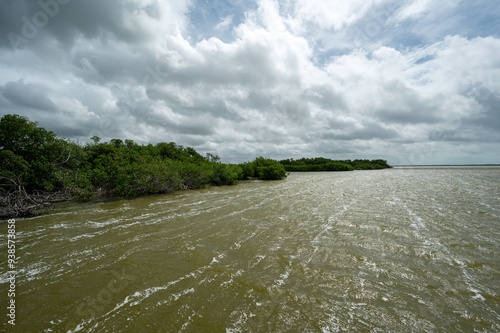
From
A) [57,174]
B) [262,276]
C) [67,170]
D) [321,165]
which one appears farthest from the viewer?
[321,165]

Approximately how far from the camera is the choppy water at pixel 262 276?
3197 millimetres

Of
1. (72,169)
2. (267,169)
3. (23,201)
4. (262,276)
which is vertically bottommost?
(262,276)

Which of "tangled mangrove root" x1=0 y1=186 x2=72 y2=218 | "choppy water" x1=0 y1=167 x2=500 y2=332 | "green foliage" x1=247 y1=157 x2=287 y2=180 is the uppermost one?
"green foliage" x1=247 y1=157 x2=287 y2=180

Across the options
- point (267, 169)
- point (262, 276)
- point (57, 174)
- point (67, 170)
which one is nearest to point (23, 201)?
point (57, 174)

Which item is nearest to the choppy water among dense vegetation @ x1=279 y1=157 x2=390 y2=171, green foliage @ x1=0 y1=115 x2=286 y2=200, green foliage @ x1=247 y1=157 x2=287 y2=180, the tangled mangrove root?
the tangled mangrove root

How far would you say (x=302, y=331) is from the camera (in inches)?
118

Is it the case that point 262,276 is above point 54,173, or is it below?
below

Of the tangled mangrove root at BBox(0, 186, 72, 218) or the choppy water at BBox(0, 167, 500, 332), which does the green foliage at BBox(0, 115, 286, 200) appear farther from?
the choppy water at BBox(0, 167, 500, 332)

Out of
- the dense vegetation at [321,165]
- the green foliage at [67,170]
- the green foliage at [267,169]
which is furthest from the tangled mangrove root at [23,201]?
the dense vegetation at [321,165]

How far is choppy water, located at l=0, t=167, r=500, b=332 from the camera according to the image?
10.5ft

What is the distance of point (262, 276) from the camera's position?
441 centimetres

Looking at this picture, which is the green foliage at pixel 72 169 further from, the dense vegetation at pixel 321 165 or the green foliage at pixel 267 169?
the dense vegetation at pixel 321 165

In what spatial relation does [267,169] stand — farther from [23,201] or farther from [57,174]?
[23,201]

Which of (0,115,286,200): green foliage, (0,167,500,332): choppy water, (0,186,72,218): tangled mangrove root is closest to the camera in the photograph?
(0,167,500,332): choppy water
